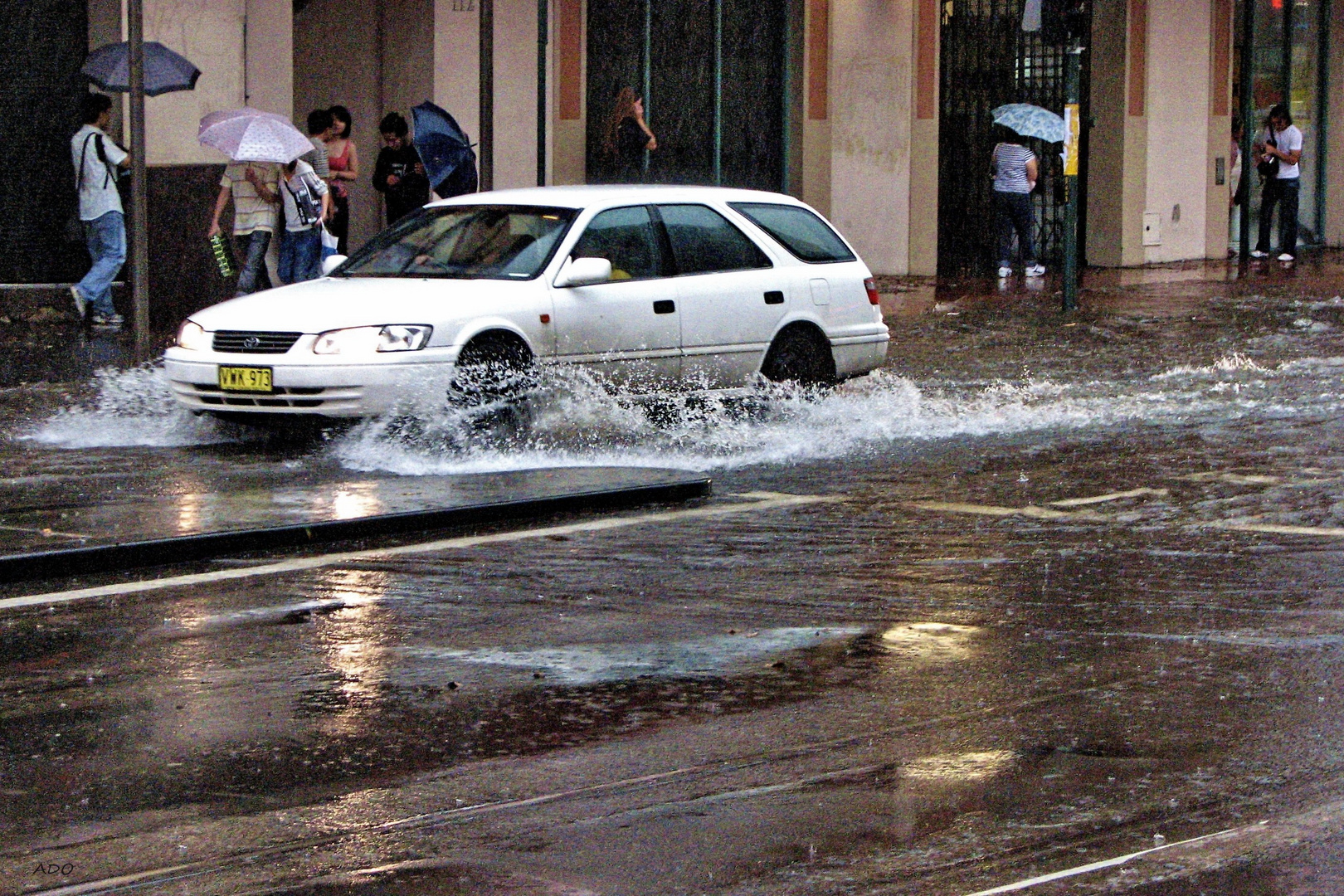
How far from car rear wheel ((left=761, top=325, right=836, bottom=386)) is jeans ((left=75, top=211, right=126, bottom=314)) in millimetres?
6868

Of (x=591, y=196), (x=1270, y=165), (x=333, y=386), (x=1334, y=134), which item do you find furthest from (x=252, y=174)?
(x=1334, y=134)

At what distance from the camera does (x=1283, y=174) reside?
94.4ft

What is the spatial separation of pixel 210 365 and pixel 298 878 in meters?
7.24

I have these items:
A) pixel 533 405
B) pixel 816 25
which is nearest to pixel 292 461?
pixel 533 405

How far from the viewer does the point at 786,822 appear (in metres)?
5.18

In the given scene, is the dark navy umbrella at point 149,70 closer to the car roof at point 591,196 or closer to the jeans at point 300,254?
the jeans at point 300,254

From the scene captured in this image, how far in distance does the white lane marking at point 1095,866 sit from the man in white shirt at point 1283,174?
24.9 m

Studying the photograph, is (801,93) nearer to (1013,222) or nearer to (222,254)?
(1013,222)

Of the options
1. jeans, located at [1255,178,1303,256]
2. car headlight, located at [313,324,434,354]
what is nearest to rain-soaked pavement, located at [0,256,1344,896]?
car headlight, located at [313,324,434,354]

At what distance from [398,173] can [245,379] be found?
8.06 meters

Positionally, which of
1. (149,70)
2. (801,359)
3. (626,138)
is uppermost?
(149,70)

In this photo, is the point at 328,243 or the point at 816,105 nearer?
the point at 328,243

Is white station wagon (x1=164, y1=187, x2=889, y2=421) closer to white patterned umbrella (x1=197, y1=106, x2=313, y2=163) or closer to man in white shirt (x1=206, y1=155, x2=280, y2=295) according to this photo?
white patterned umbrella (x1=197, y1=106, x2=313, y2=163)

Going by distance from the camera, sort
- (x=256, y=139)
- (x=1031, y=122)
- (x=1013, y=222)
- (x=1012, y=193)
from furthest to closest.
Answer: (x=1013, y=222) < (x=1012, y=193) < (x=1031, y=122) < (x=256, y=139)
